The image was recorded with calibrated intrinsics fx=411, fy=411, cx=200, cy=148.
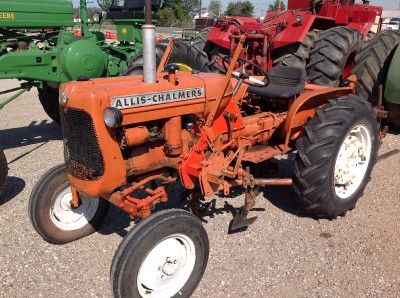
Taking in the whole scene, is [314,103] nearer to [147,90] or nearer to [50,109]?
[147,90]

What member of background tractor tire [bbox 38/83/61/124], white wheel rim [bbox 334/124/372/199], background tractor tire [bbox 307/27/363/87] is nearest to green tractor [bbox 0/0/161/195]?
background tractor tire [bbox 38/83/61/124]

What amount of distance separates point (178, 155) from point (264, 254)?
38.1 inches

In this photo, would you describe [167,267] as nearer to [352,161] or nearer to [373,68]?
[352,161]

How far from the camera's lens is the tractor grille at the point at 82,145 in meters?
2.39

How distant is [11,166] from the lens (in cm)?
459

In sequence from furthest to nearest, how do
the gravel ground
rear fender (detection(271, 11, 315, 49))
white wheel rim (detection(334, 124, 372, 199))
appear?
rear fender (detection(271, 11, 315, 49)), white wheel rim (detection(334, 124, 372, 199)), the gravel ground

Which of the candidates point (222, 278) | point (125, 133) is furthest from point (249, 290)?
point (125, 133)

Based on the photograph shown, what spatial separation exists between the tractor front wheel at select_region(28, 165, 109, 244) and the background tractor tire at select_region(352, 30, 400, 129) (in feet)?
11.5

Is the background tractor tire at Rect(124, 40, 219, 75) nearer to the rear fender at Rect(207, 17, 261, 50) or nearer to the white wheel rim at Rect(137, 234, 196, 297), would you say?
the rear fender at Rect(207, 17, 261, 50)

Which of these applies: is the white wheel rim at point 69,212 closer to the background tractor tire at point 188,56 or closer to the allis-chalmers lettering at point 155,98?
the allis-chalmers lettering at point 155,98

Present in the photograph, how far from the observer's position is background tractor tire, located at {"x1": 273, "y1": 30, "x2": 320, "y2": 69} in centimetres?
487

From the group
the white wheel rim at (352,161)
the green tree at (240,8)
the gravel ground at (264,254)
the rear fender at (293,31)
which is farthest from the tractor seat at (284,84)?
the green tree at (240,8)

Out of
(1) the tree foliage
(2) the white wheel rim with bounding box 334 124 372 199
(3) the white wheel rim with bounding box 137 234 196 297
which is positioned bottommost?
(3) the white wheel rim with bounding box 137 234 196 297

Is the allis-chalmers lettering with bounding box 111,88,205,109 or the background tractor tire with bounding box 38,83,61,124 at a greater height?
the allis-chalmers lettering with bounding box 111,88,205,109
